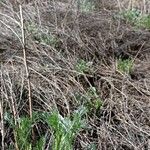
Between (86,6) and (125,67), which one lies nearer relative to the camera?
(125,67)

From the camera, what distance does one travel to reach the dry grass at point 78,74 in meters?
2.30

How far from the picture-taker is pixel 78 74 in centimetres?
280

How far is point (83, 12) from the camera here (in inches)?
158

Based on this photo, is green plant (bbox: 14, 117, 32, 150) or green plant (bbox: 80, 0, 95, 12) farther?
green plant (bbox: 80, 0, 95, 12)

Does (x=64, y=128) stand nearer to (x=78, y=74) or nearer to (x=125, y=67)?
(x=78, y=74)

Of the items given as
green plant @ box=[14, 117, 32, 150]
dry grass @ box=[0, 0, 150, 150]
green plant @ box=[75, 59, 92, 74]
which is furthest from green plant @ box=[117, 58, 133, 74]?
green plant @ box=[14, 117, 32, 150]

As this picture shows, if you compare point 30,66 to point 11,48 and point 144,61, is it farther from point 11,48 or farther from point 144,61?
point 144,61

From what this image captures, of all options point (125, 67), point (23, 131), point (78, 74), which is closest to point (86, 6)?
point (125, 67)

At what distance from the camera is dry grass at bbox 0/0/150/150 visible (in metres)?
2.30

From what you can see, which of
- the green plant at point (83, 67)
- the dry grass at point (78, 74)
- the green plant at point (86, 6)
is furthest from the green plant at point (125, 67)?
the green plant at point (86, 6)

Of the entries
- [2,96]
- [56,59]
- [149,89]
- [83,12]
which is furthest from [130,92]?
[83,12]

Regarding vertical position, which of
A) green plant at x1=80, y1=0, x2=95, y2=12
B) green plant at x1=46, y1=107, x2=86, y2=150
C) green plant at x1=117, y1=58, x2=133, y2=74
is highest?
green plant at x1=80, y1=0, x2=95, y2=12

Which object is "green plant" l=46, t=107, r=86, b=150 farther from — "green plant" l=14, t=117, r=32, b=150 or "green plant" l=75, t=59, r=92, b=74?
"green plant" l=75, t=59, r=92, b=74

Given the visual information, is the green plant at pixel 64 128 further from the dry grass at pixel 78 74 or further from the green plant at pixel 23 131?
the dry grass at pixel 78 74
